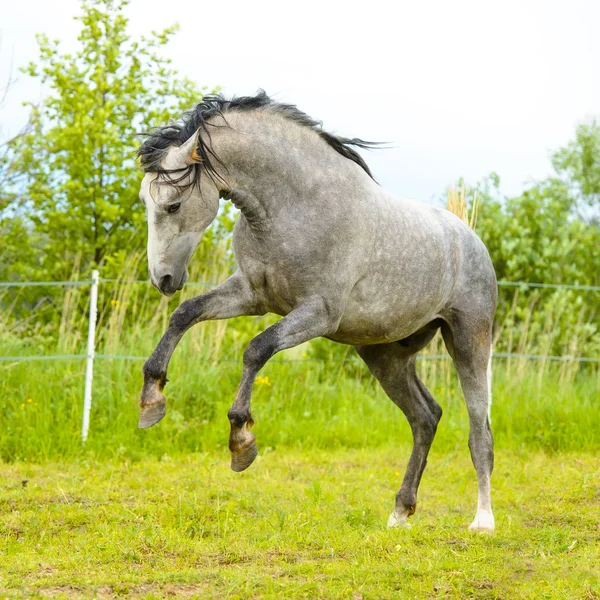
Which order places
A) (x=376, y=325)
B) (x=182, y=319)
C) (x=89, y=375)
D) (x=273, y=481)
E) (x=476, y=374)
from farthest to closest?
1. (x=89, y=375)
2. (x=273, y=481)
3. (x=476, y=374)
4. (x=376, y=325)
5. (x=182, y=319)

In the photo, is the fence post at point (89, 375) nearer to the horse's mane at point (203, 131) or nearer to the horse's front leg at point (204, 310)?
the horse's front leg at point (204, 310)

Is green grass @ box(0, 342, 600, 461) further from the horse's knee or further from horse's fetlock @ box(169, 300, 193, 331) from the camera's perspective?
the horse's knee

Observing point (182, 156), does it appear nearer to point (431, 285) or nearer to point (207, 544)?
point (431, 285)

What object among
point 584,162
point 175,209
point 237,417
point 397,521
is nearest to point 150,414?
point 237,417

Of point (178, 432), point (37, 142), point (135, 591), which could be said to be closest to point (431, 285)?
point (135, 591)

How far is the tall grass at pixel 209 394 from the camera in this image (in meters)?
8.29

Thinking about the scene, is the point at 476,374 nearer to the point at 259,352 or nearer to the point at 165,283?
the point at 259,352

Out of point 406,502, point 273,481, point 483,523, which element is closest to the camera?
point 483,523

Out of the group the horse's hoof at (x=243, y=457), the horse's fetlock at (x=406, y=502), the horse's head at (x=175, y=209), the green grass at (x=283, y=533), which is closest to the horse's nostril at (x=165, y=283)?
the horse's head at (x=175, y=209)

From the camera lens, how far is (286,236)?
478cm

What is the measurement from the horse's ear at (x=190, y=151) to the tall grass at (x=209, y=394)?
4060 mm

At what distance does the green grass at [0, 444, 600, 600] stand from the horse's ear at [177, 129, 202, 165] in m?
2.09

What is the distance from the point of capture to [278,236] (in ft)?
15.7

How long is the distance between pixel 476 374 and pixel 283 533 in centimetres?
179
